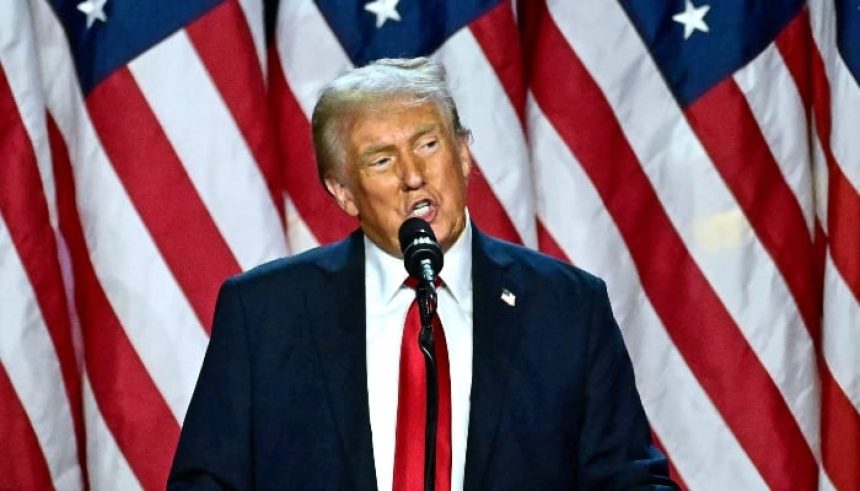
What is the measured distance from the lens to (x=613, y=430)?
91.3 inches

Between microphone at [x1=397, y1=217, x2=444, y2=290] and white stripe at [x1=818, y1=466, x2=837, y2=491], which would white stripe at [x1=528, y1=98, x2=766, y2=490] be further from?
microphone at [x1=397, y1=217, x2=444, y2=290]

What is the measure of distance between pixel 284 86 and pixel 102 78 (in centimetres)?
42

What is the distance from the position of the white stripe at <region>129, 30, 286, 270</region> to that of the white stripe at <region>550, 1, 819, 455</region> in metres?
0.81

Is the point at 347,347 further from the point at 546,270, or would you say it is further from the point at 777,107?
the point at 777,107

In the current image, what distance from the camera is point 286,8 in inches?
139

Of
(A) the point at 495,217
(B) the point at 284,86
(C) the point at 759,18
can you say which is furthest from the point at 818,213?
(B) the point at 284,86

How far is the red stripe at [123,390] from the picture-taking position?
3422mm

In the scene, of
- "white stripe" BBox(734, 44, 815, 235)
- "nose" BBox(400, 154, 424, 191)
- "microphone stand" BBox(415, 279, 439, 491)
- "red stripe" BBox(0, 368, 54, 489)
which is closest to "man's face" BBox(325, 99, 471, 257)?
"nose" BBox(400, 154, 424, 191)

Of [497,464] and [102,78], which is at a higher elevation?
[102,78]

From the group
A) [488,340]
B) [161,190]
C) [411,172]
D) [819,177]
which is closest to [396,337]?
[488,340]

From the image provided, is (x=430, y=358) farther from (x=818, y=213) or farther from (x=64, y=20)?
(x=818, y=213)

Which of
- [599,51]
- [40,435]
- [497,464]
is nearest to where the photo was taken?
[497,464]

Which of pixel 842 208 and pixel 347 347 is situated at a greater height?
pixel 347 347

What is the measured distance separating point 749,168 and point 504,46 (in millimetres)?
637
